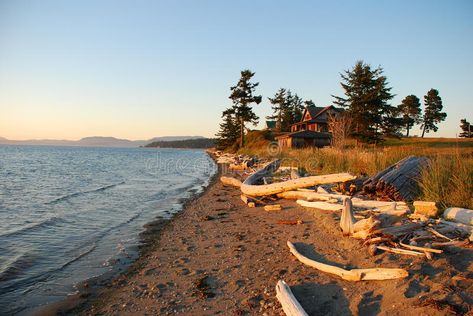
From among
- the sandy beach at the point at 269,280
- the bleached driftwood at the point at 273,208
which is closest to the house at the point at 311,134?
the bleached driftwood at the point at 273,208

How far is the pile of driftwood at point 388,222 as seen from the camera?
4797mm

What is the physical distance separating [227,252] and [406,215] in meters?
A: 4.02

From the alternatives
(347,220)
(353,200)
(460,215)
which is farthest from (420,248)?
(353,200)

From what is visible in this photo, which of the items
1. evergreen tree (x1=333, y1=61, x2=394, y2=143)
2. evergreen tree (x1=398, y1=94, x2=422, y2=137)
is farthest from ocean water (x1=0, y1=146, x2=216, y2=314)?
evergreen tree (x1=398, y1=94, x2=422, y2=137)

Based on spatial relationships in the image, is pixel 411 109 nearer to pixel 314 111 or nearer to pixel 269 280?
pixel 314 111

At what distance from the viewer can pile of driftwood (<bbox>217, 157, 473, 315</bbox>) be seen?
4797 millimetres

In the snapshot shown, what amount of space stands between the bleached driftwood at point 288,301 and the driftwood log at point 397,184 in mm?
5315

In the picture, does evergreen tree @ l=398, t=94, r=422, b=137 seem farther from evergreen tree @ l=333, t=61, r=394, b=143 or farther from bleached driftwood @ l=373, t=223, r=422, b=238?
bleached driftwood @ l=373, t=223, r=422, b=238

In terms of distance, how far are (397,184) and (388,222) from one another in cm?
300

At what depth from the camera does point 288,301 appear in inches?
168

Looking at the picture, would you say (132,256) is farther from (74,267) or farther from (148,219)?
(148,219)

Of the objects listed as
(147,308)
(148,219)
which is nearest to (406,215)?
(147,308)

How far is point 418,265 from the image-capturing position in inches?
186

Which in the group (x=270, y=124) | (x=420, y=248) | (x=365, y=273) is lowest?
(x=365, y=273)
